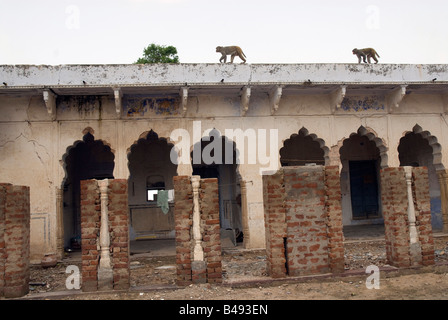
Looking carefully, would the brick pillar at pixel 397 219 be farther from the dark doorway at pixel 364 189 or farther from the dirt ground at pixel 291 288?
the dark doorway at pixel 364 189

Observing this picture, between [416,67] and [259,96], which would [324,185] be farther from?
[416,67]

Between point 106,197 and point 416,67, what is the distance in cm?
954

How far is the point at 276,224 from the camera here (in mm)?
6172

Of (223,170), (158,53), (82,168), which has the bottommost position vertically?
(223,170)

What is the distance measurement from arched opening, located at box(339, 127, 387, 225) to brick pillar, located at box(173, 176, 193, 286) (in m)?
9.75

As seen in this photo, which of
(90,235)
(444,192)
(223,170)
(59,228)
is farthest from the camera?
(223,170)

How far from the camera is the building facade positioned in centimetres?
989

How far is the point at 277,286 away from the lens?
19.7 feet

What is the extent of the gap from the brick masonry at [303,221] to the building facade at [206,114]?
3884 millimetres

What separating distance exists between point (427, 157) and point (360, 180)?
2.55m

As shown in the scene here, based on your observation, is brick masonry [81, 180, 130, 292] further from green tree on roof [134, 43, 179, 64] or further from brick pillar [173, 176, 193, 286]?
green tree on roof [134, 43, 179, 64]

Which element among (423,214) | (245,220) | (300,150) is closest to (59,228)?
(245,220)

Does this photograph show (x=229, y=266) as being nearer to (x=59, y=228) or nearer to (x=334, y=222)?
(x=334, y=222)

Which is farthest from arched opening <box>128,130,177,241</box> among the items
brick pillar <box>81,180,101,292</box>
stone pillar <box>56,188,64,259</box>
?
brick pillar <box>81,180,101,292</box>
